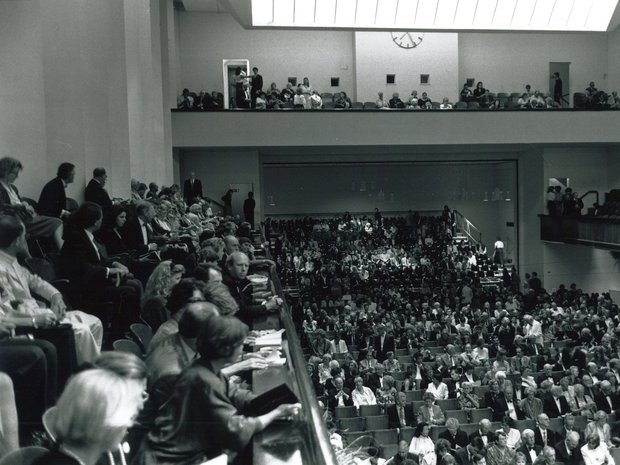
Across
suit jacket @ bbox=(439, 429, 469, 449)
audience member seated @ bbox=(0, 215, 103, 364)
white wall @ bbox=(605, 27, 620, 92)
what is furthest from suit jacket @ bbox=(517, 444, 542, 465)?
white wall @ bbox=(605, 27, 620, 92)

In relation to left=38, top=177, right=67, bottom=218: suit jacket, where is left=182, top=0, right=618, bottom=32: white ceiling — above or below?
above

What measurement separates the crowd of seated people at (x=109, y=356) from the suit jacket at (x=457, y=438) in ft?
12.6

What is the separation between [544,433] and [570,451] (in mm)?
408

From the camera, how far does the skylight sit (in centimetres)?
2020

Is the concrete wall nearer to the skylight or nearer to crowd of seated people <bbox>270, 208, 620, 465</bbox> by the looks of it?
crowd of seated people <bbox>270, 208, 620, 465</bbox>

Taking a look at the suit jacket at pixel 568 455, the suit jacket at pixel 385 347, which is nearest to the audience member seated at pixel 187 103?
the suit jacket at pixel 385 347

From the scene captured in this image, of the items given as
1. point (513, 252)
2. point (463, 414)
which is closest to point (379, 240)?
point (513, 252)

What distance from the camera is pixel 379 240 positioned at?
868 inches

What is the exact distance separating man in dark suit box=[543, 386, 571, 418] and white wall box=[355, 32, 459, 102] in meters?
15.4

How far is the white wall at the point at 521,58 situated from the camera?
968 inches

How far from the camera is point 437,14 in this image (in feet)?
68.0

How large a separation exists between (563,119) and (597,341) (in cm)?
933

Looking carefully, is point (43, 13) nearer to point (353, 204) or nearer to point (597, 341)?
point (597, 341)

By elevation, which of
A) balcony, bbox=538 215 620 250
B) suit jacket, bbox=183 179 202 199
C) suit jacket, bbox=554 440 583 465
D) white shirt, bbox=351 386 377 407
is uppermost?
suit jacket, bbox=183 179 202 199
